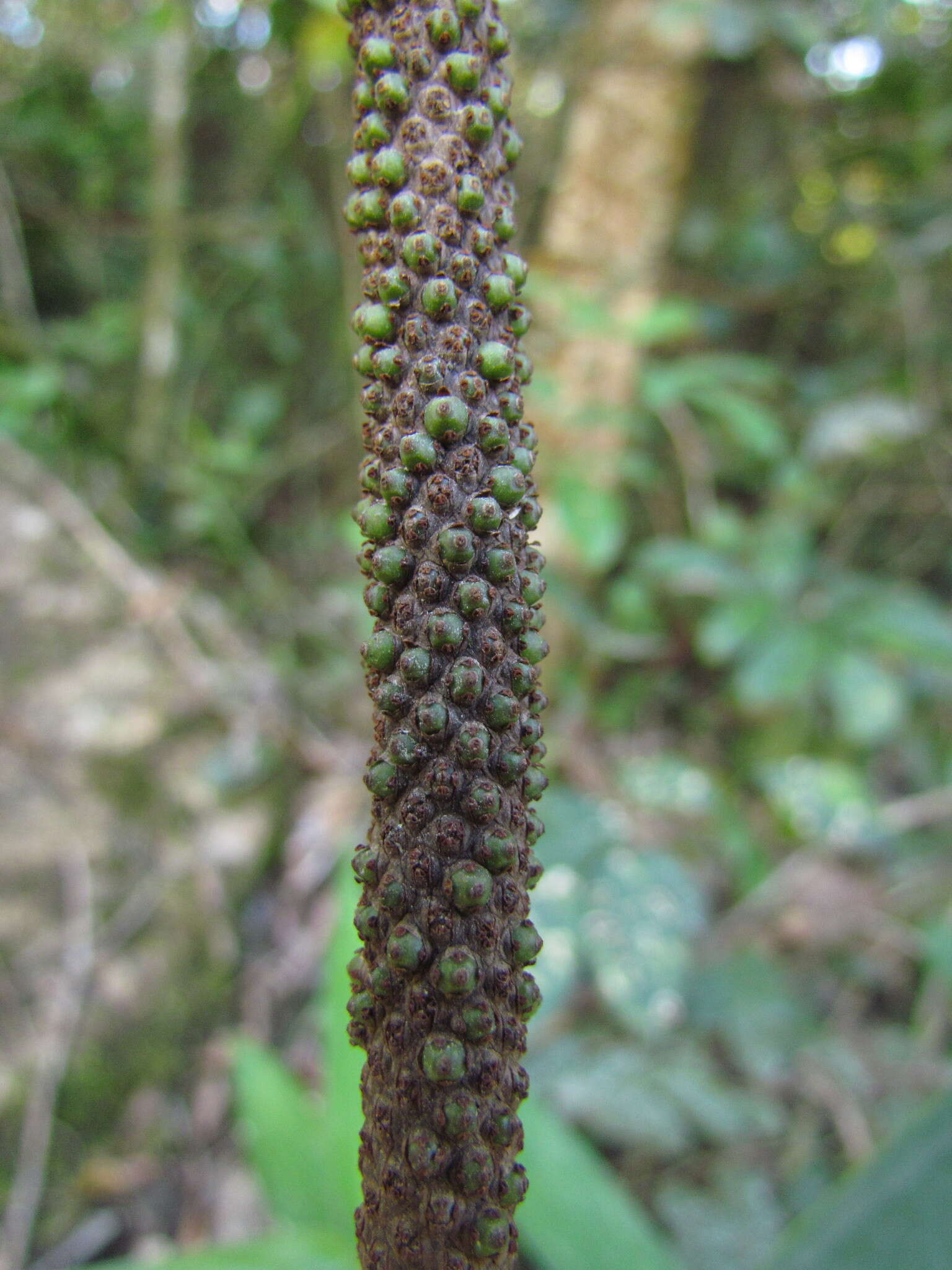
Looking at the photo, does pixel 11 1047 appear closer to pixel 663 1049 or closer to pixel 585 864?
pixel 585 864

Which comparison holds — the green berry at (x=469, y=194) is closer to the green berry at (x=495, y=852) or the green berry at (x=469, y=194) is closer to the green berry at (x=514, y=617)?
the green berry at (x=514, y=617)

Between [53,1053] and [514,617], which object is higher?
[514,617]

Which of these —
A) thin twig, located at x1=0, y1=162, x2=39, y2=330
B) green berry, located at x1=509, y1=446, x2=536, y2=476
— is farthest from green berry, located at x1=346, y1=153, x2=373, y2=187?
thin twig, located at x1=0, y1=162, x2=39, y2=330

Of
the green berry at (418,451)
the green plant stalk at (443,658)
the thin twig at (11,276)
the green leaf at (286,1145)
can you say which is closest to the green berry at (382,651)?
the green plant stalk at (443,658)

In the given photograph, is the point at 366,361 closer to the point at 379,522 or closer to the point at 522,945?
the point at 379,522

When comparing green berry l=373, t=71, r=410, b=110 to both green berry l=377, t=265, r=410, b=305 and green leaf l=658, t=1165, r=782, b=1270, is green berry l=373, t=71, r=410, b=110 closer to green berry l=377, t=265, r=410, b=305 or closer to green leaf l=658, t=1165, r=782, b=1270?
green berry l=377, t=265, r=410, b=305

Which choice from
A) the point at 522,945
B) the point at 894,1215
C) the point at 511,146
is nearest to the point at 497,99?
the point at 511,146
